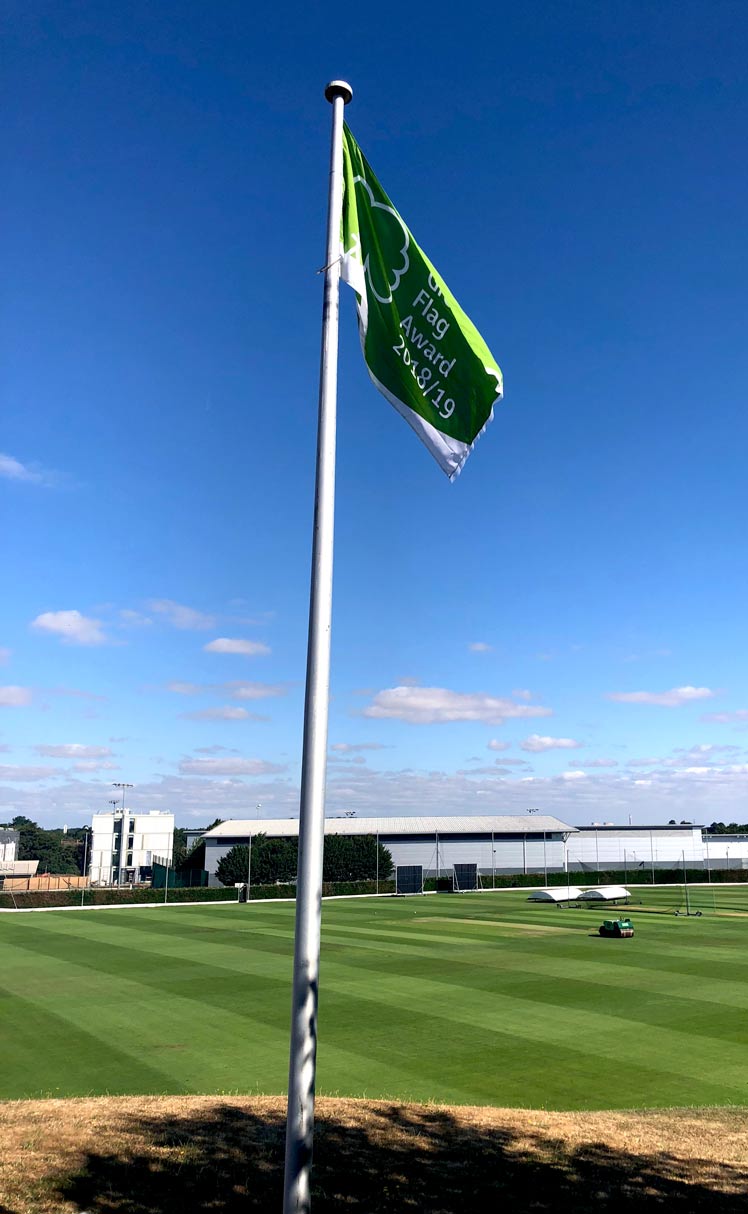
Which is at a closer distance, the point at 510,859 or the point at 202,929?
the point at 202,929

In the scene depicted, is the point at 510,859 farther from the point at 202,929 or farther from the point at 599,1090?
the point at 599,1090

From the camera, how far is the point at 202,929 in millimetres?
49750

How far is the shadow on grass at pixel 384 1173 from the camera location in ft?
30.6

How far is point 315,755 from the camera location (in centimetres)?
742

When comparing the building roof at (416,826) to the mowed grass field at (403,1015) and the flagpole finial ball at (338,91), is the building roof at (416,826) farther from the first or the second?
the flagpole finial ball at (338,91)

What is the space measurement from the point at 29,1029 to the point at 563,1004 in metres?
14.2

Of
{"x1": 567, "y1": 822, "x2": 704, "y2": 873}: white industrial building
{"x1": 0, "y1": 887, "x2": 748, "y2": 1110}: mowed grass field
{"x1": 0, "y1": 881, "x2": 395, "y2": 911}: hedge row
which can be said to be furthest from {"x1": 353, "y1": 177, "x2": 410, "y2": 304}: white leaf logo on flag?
{"x1": 567, "y1": 822, "x2": 704, "y2": 873}: white industrial building

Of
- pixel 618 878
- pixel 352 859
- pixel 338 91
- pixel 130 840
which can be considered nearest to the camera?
pixel 338 91

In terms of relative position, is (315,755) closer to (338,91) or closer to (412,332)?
(412,332)

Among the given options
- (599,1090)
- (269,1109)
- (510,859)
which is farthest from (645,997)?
(510,859)

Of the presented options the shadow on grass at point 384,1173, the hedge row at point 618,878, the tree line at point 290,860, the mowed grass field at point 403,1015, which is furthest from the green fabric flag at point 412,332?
the tree line at point 290,860

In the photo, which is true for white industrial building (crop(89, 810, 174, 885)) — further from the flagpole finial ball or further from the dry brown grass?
the flagpole finial ball

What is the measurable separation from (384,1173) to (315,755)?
→ 6043 mm

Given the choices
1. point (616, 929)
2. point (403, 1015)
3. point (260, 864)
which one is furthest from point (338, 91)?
point (260, 864)
